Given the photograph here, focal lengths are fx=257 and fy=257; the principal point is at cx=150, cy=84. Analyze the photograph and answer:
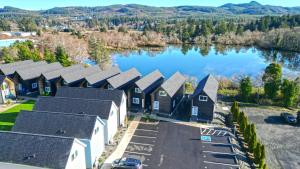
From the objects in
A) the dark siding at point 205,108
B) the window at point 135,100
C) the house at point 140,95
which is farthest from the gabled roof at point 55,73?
the dark siding at point 205,108

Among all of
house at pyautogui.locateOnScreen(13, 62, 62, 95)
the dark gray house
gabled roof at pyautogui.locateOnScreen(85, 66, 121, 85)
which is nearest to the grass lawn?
house at pyautogui.locateOnScreen(13, 62, 62, 95)

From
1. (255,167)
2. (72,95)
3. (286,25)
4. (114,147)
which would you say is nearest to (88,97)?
(72,95)

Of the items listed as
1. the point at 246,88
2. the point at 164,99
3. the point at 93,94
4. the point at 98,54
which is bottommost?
the point at 164,99

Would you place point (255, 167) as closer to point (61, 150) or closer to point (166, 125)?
point (166, 125)

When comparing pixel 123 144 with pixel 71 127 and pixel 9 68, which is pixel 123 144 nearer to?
pixel 71 127

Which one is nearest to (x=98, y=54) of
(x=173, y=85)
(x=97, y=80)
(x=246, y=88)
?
(x=97, y=80)

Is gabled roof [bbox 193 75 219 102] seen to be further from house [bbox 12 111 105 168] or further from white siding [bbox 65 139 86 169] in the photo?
white siding [bbox 65 139 86 169]

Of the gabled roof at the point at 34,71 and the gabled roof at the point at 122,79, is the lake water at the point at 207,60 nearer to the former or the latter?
the gabled roof at the point at 122,79

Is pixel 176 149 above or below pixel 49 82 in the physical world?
below
